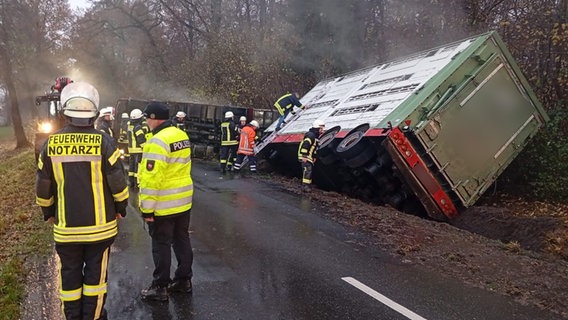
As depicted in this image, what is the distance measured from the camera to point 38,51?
27.6 metres

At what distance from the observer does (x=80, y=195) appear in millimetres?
3090

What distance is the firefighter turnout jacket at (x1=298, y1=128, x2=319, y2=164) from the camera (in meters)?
9.43

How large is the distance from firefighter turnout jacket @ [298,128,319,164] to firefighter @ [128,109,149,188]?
307cm

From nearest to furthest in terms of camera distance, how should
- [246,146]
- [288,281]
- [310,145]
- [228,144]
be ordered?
[288,281], [310,145], [246,146], [228,144]

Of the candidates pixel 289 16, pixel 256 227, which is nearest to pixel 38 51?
pixel 289 16

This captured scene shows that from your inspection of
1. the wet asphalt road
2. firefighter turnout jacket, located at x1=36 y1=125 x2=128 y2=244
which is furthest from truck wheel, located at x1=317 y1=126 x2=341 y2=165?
firefighter turnout jacket, located at x1=36 y1=125 x2=128 y2=244

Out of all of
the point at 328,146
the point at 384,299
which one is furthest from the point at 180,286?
the point at 328,146

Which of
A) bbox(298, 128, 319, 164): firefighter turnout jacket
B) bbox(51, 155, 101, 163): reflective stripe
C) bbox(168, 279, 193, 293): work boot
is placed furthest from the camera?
bbox(298, 128, 319, 164): firefighter turnout jacket

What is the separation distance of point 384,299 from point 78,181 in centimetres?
273

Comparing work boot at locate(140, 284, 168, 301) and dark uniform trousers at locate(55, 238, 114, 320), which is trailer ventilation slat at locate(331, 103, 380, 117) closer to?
work boot at locate(140, 284, 168, 301)

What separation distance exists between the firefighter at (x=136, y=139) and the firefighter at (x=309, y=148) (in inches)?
122

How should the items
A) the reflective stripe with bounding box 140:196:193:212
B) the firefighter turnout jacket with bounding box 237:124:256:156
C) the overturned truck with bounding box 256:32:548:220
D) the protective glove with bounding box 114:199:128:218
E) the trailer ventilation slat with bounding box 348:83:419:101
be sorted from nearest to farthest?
the protective glove with bounding box 114:199:128:218 < the reflective stripe with bounding box 140:196:193:212 < the overturned truck with bounding box 256:32:548:220 < the trailer ventilation slat with bounding box 348:83:419:101 < the firefighter turnout jacket with bounding box 237:124:256:156

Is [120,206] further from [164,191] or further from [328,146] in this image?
[328,146]

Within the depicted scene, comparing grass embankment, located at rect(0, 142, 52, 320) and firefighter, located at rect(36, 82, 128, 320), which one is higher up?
firefighter, located at rect(36, 82, 128, 320)
